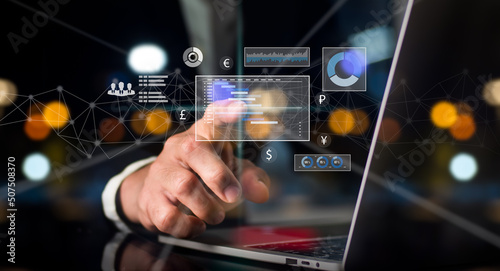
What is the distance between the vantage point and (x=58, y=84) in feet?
3.11

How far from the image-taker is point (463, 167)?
0.92 m

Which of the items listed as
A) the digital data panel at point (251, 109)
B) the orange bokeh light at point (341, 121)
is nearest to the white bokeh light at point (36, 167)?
the digital data panel at point (251, 109)

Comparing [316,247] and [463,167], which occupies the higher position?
[463,167]

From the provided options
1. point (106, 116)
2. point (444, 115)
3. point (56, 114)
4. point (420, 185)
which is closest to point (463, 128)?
point (444, 115)

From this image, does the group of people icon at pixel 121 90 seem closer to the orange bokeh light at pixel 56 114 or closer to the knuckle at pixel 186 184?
the orange bokeh light at pixel 56 114

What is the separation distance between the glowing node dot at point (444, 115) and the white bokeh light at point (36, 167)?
36.4 inches

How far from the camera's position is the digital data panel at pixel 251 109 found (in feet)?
3.04

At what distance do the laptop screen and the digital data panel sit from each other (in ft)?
0.78

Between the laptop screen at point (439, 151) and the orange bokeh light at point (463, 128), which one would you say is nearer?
the laptop screen at point (439, 151)

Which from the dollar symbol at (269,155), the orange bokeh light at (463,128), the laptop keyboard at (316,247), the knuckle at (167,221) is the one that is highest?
the orange bokeh light at (463,128)

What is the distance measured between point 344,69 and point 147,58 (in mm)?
478

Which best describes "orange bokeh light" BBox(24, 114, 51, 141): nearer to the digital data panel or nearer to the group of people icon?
the group of people icon

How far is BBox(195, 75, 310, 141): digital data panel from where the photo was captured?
3.04 ft

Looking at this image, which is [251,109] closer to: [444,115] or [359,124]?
[359,124]
